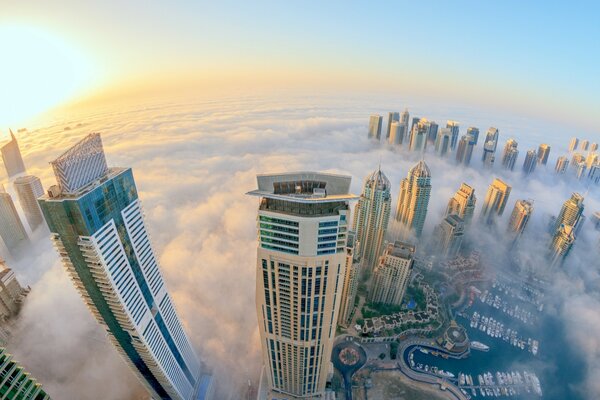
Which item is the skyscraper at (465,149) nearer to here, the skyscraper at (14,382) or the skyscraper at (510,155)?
the skyscraper at (510,155)

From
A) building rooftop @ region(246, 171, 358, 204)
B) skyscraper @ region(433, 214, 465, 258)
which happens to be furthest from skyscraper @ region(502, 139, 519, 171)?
building rooftop @ region(246, 171, 358, 204)

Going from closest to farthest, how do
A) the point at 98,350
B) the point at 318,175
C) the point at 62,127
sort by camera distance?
the point at 318,175 → the point at 98,350 → the point at 62,127

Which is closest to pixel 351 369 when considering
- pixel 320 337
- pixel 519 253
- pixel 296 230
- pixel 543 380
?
pixel 320 337

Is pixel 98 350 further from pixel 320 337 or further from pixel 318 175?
pixel 318 175

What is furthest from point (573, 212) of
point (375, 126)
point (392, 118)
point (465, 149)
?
point (392, 118)

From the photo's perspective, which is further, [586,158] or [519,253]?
[586,158]
